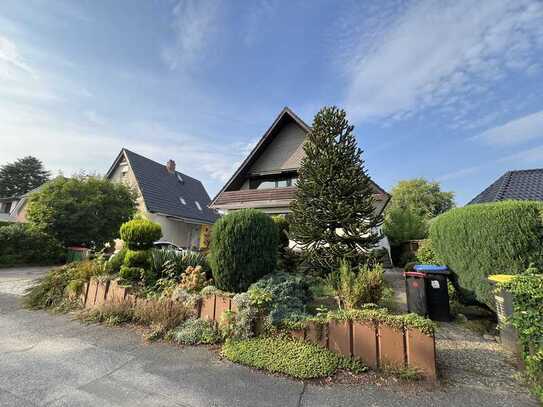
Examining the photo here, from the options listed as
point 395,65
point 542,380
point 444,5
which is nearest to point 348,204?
point 395,65

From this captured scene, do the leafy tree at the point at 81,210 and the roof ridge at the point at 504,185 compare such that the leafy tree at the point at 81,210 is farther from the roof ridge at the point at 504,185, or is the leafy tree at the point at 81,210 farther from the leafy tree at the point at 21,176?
the leafy tree at the point at 21,176

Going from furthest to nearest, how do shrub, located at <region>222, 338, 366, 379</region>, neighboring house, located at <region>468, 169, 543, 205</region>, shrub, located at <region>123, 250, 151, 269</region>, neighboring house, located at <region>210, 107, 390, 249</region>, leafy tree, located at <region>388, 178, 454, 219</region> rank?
1. leafy tree, located at <region>388, 178, 454, 219</region>
2. neighboring house, located at <region>210, 107, 390, 249</region>
3. neighboring house, located at <region>468, 169, 543, 205</region>
4. shrub, located at <region>123, 250, 151, 269</region>
5. shrub, located at <region>222, 338, 366, 379</region>

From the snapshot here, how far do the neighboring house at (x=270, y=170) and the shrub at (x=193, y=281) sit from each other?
7201 millimetres

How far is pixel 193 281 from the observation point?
4.96 meters

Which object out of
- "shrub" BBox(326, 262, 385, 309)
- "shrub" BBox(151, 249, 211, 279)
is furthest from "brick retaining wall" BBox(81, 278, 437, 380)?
"shrub" BBox(151, 249, 211, 279)

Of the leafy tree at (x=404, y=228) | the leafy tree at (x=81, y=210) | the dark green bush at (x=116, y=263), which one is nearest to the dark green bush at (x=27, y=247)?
the leafy tree at (x=81, y=210)

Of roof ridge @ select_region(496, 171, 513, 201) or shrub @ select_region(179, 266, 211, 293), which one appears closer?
shrub @ select_region(179, 266, 211, 293)

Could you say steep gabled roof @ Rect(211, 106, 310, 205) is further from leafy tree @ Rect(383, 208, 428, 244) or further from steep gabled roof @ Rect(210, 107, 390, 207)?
leafy tree @ Rect(383, 208, 428, 244)

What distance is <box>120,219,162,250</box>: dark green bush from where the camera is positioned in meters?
5.96

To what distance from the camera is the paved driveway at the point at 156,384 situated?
2.46 m

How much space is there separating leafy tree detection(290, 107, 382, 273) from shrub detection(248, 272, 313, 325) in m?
2.31

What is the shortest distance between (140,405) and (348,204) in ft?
20.1

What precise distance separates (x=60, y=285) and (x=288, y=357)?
237 inches

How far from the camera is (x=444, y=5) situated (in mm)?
5758
